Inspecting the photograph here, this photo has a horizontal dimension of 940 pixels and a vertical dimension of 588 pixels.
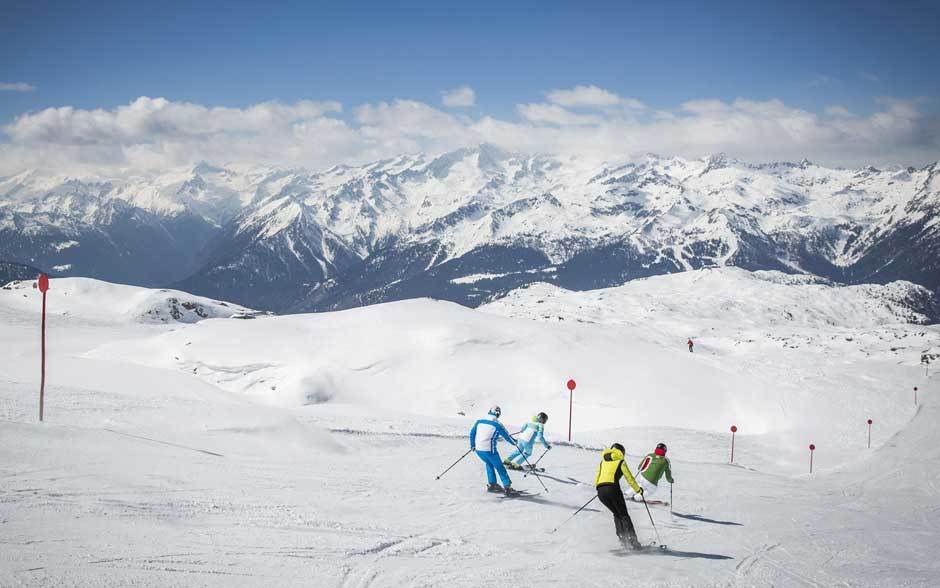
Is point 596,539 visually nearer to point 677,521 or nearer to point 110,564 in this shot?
point 677,521

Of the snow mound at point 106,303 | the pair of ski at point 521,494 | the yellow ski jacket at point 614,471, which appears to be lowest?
the pair of ski at point 521,494

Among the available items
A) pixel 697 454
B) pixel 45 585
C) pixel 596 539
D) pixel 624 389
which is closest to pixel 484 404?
pixel 624 389

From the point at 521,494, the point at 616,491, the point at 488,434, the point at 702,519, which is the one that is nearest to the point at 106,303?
the point at 488,434

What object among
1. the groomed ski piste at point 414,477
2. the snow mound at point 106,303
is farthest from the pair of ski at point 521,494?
the snow mound at point 106,303

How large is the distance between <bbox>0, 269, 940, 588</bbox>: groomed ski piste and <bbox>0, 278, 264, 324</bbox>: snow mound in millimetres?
68536

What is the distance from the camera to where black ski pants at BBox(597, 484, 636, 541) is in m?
13.0

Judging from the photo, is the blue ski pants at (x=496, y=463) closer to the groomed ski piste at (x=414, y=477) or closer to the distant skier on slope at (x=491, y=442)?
the distant skier on slope at (x=491, y=442)

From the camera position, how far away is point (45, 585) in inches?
325

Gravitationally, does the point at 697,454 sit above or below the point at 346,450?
below

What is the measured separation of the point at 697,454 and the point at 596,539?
23172 mm

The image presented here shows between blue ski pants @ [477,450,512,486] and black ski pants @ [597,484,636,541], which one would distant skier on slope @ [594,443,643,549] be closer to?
black ski pants @ [597,484,636,541]

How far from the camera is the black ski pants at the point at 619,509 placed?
1298 centimetres

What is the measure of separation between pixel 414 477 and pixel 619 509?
22.7ft

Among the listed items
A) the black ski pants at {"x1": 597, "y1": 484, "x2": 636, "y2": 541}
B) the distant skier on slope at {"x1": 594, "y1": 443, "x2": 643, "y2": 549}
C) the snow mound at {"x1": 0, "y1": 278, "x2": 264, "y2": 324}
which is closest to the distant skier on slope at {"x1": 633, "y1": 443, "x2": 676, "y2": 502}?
the distant skier on slope at {"x1": 594, "y1": 443, "x2": 643, "y2": 549}
